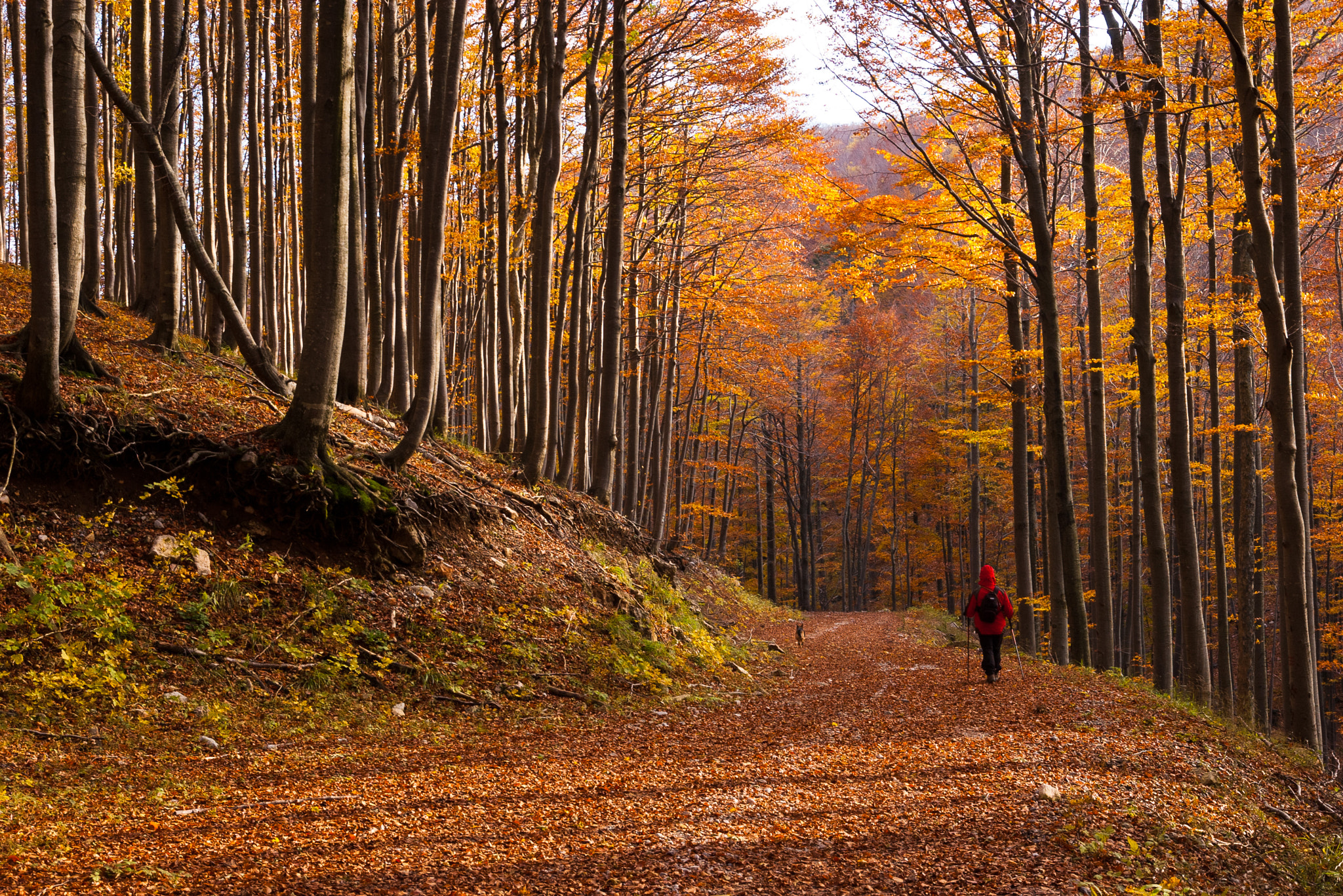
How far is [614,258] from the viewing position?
13.2 meters

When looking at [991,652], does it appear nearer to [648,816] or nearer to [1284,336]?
[1284,336]

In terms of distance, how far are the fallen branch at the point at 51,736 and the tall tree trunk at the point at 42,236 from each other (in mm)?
2879

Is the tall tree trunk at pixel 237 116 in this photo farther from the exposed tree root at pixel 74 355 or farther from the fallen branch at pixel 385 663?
the fallen branch at pixel 385 663

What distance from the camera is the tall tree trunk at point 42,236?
245 inches

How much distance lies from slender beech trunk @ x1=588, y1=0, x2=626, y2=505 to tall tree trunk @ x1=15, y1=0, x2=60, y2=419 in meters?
7.63

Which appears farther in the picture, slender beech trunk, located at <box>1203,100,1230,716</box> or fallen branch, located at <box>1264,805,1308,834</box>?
slender beech trunk, located at <box>1203,100,1230,716</box>

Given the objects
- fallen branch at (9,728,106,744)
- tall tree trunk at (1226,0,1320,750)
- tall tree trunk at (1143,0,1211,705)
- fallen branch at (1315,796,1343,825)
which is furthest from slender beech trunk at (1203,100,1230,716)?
fallen branch at (9,728,106,744)

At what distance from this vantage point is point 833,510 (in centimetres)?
4056

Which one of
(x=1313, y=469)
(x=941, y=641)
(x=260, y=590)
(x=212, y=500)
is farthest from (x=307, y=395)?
(x=1313, y=469)

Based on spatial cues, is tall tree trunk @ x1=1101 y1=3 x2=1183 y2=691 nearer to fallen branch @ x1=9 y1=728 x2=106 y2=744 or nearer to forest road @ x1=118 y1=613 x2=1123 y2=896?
forest road @ x1=118 y1=613 x2=1123 y2=896

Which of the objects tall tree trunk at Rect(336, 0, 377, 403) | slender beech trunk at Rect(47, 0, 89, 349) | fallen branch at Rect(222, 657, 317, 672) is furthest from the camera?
tall tree trunk at Rect(336, 0, 377, 403)

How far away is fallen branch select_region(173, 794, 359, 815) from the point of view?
3.78 m

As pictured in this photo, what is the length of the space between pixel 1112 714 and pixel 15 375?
9469 mm

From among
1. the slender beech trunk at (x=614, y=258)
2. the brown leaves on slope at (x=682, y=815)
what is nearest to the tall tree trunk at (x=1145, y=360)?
the brown leaves on slope at (x=682, y=815)
